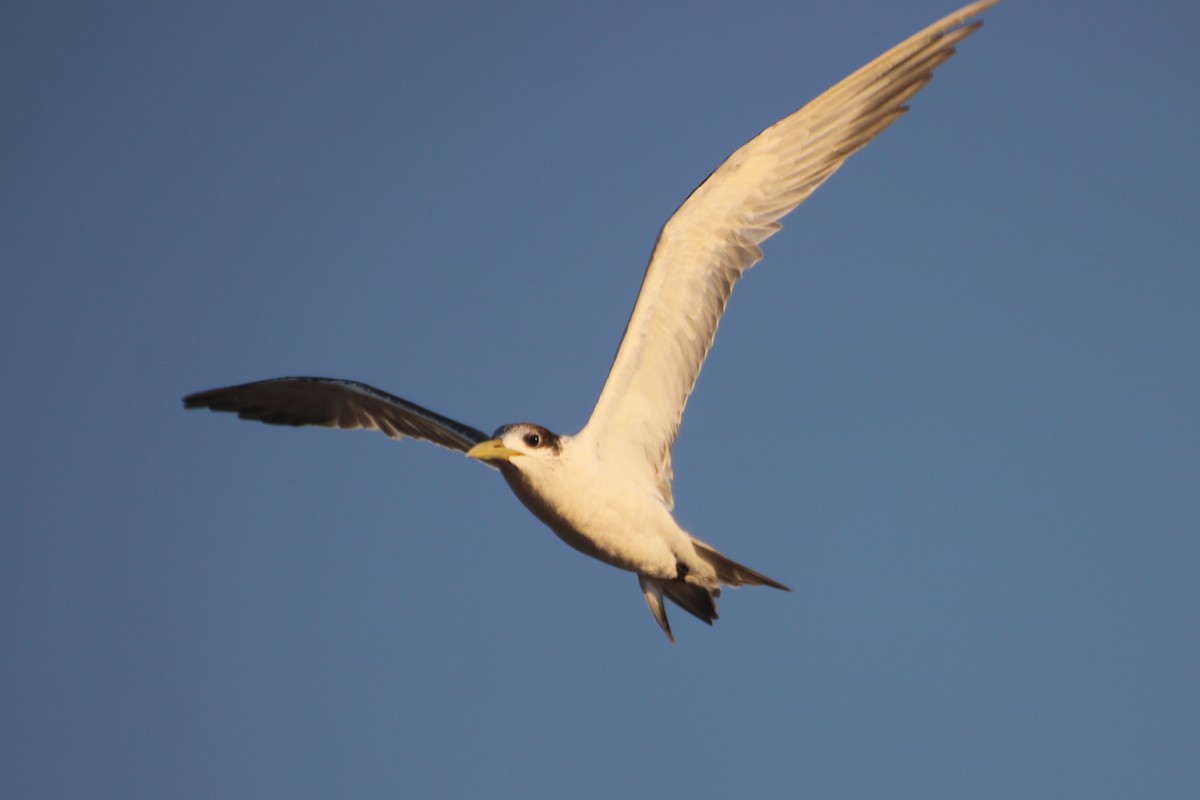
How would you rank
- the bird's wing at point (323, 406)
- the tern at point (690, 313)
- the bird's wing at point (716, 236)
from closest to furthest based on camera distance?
the tern at point (690, 313), the bird's wing at point (716, 236), the bird's wing at point (323, 406)

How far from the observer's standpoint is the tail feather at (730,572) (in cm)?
977

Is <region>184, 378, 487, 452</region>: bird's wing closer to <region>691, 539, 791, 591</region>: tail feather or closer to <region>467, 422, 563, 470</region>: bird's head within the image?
<region>467, 422, 563, 470</region>: bird's head

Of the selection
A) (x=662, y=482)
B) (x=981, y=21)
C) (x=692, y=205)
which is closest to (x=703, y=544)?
(x=662, y=482)

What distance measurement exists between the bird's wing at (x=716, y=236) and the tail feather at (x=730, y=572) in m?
0.52

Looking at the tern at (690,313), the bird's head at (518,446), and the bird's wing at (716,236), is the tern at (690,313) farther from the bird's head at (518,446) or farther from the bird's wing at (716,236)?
the bird's head at (518,446)

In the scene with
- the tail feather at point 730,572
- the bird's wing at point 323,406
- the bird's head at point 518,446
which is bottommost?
the tail feather at point 730,572

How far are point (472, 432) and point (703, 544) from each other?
182cm

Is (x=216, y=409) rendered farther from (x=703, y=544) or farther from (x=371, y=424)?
(x=703, y=544)

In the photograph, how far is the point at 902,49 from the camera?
9.73 m

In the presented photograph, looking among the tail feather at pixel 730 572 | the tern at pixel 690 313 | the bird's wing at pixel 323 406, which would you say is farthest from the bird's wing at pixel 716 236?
the bird's wing at pixel 323 406

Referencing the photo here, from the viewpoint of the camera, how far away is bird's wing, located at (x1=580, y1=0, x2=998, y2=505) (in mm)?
9664

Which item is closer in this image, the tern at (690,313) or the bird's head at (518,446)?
the bird's head at (518,446)

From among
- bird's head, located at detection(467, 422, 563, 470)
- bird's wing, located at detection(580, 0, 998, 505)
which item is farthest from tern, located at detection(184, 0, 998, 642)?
bird's head, located at detection(467, 422, 563, 470)

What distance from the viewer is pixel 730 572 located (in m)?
9.91
